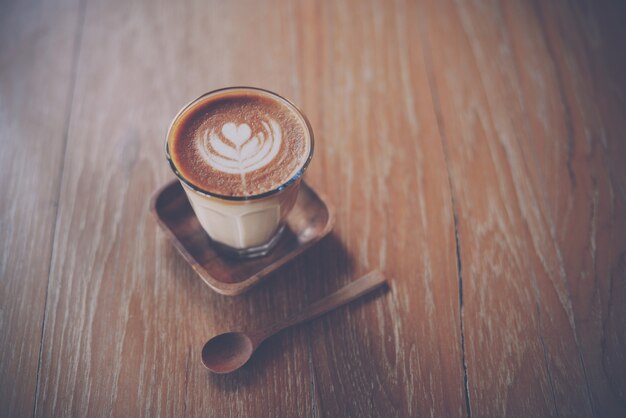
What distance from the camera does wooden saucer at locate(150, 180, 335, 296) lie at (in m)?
0.89

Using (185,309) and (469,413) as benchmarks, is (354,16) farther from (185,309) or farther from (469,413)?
(469,413)

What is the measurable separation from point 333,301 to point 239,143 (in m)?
0.33

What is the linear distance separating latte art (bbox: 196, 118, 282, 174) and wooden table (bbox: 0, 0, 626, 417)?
222 millimetres

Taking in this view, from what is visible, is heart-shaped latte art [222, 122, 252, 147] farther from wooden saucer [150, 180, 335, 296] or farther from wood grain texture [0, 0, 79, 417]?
wood grain texture [0, 0, 79, 417]

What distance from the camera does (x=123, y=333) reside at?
2.85 feet

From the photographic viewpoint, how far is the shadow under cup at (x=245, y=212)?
0.76 m

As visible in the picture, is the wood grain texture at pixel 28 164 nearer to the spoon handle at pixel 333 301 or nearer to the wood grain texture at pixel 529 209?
the spoon handle at pixel 333 301

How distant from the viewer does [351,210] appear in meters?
1.01

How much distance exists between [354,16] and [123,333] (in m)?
0.93

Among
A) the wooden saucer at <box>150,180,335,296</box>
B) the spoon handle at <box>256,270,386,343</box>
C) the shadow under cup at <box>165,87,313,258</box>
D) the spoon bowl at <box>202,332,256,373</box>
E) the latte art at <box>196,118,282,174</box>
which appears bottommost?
the spoon bowl at <box>202,332,256,373</box>

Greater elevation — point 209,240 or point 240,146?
point 240,146

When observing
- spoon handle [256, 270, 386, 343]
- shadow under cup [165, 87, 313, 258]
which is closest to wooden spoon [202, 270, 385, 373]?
spoon handle [256, 270, 386, 343]

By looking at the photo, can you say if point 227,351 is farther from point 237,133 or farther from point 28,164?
point 28,164

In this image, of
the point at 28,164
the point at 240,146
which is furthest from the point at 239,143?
the point at 28,164
